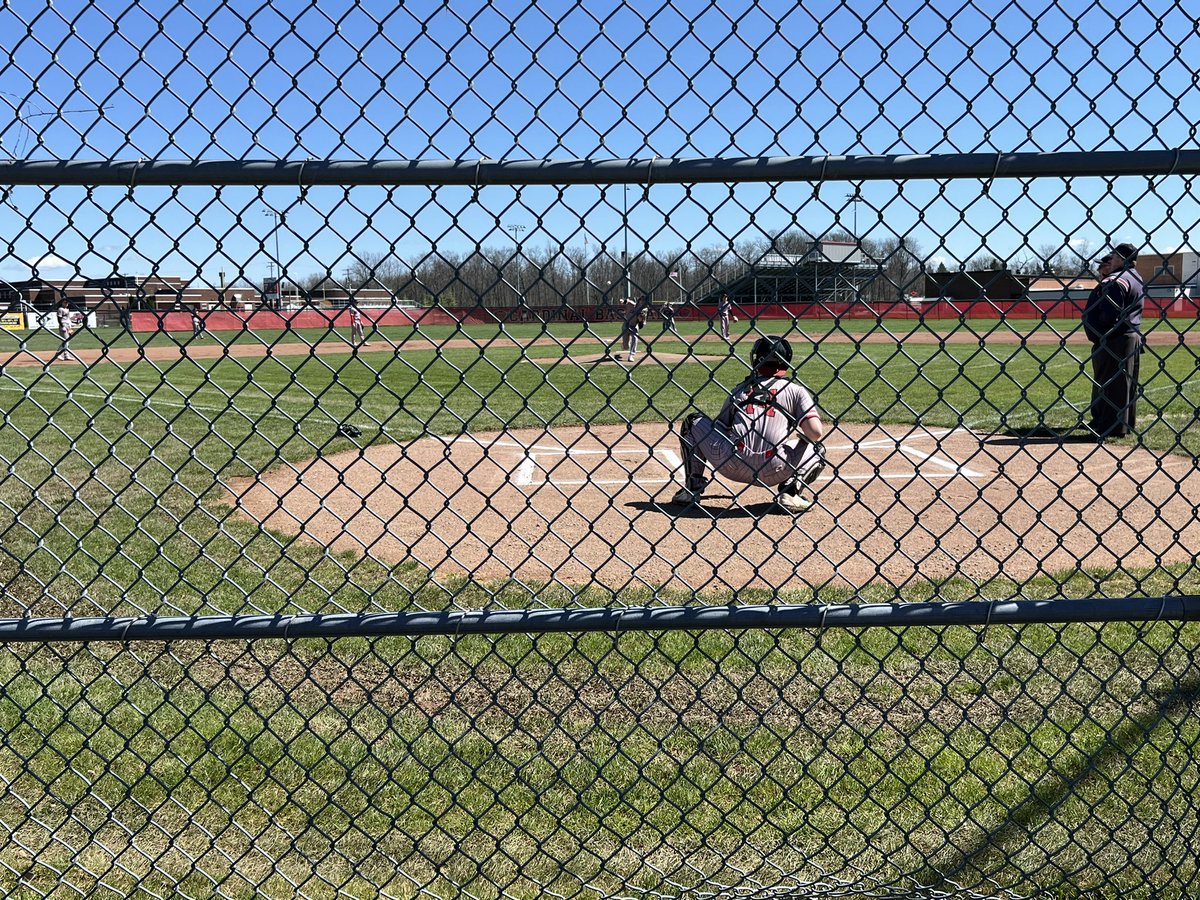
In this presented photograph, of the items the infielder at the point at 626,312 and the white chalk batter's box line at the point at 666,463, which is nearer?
the infielder at the point at 626,312

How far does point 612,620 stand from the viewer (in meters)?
2.79

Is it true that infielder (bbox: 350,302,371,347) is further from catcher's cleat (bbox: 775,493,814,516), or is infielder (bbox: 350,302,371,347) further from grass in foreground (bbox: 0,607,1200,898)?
catcher's cleat (bbox: 775,493,814,516)

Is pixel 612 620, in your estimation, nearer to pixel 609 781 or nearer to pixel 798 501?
pixel 609 781

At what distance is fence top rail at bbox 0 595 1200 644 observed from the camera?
2770mm

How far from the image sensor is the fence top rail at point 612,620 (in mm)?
2770

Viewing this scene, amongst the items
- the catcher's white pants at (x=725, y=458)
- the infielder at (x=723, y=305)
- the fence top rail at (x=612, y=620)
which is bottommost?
the fence top rail at (x=612, y=620)

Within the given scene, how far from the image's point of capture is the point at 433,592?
5.99 metres

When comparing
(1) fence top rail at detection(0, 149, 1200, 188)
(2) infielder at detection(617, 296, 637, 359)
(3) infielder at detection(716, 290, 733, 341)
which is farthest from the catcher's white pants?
(1) fence top rail at detection(0, 149, 1200, 188)

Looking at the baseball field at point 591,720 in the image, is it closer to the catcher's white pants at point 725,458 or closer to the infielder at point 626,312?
the infielder at point 626,312

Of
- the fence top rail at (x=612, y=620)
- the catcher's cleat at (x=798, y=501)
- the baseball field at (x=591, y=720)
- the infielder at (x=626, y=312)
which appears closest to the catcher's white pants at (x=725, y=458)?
the catcher's cleat at (x=798, y=501)

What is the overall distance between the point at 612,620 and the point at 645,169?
108 centimetres

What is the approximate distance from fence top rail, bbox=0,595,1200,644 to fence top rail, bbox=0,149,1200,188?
1.03 meters

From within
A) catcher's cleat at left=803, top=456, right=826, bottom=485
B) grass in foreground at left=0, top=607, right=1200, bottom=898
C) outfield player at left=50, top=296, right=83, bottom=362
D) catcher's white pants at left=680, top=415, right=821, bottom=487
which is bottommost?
grass in foreground at left=0, top=607, right=1200, bottom=898

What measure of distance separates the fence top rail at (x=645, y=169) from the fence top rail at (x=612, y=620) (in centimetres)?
103
